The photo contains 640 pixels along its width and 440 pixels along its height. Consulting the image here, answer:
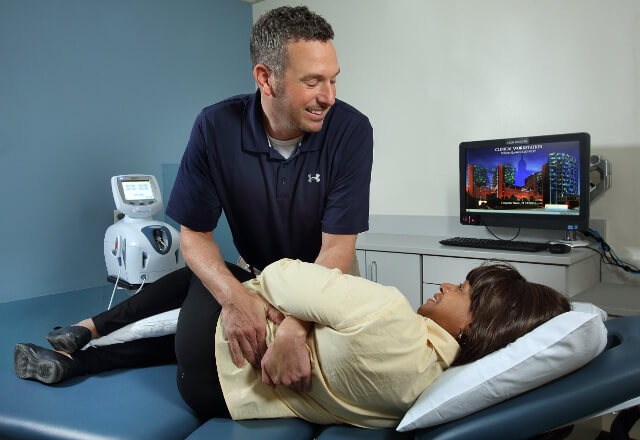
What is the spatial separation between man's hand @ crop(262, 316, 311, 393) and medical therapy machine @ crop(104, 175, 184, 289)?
1.79 meters

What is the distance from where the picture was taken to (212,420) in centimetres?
112

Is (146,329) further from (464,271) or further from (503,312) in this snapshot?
(464,271)

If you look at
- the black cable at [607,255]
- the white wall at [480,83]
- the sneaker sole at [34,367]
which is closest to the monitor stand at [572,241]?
the black cable at [607,255]

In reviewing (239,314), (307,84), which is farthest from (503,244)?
(239,314)

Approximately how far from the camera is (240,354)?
113 cm

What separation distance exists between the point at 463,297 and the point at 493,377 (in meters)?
0.28

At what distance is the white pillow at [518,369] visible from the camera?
0.87 meters

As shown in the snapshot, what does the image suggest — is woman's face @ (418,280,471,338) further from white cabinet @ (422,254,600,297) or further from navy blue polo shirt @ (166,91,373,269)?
white cabinet @ (422,254,600,297)

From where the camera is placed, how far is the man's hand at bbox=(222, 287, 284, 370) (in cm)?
112

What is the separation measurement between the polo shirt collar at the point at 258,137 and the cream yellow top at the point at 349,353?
1.60 ft

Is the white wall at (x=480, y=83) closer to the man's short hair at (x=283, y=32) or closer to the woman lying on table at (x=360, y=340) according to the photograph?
the woman lying on table at (x=360, y=340)

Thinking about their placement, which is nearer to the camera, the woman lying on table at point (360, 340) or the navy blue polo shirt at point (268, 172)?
the woman lying on table at point (360, 340)

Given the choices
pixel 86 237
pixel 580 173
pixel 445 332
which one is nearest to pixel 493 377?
pixel 445 332

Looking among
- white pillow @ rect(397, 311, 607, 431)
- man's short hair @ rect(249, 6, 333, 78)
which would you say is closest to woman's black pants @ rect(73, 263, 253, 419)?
white pillow @ rect(397, 311, 607, 431)
